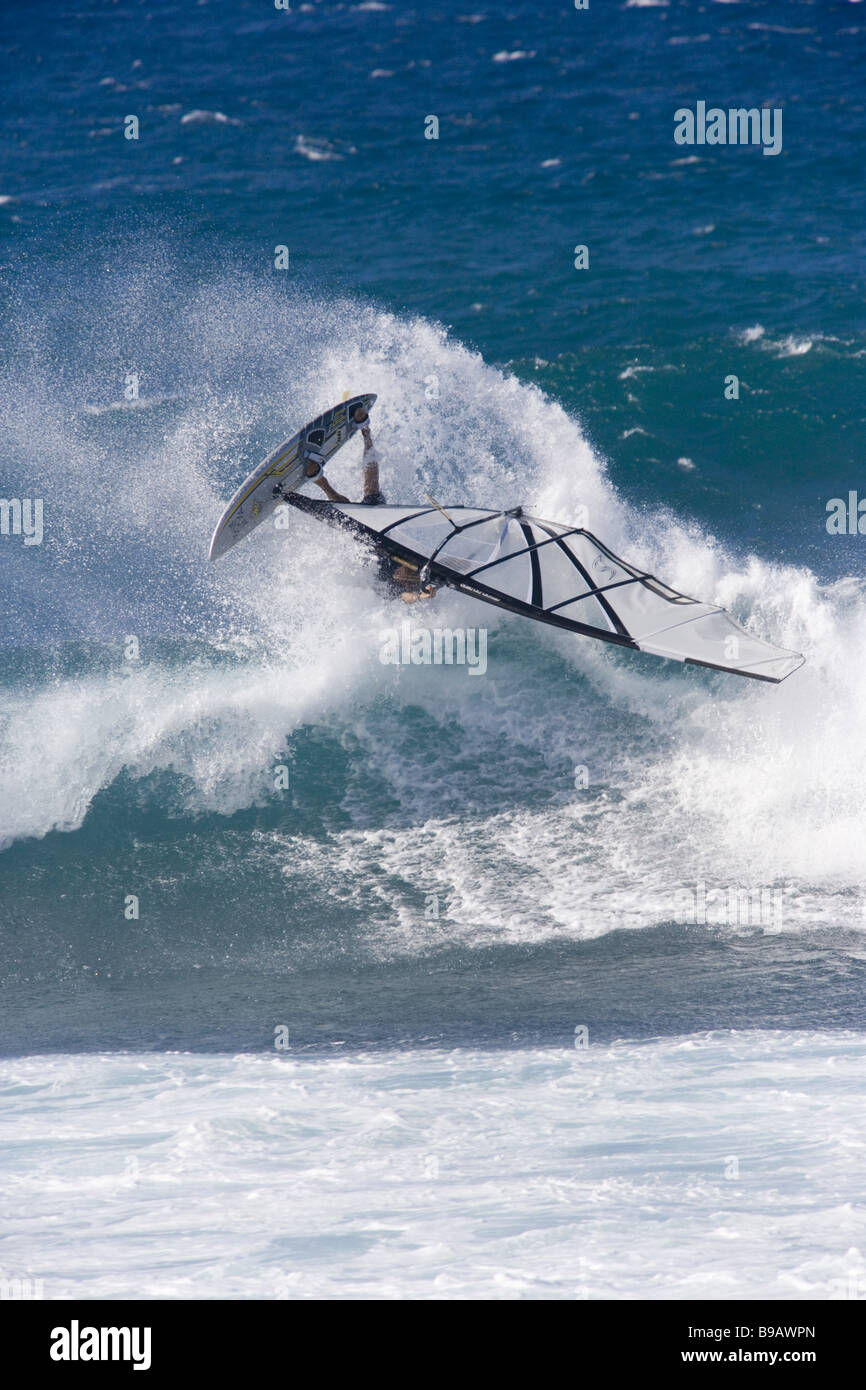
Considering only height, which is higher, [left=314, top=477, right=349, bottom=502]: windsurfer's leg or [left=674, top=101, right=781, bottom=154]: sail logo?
[left=674, top=101, right=781, bottom=154]: sail logo

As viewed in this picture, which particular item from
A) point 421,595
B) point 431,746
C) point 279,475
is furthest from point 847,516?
point 279,475

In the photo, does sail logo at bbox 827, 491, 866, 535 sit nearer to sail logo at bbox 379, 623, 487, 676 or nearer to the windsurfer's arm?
sail logo at bbox 379, 623, 487, 676

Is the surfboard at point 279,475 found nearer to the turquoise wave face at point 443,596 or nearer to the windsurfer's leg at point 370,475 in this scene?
the windsurfer's leg at point 370,475

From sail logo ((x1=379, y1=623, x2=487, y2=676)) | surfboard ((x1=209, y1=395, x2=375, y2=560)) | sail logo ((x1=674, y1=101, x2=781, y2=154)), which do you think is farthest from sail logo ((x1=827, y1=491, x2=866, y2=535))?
sail logo ((x1=674, y1=101, x2=781, y2=154))

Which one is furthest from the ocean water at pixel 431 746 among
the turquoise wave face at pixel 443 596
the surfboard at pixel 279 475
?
the surfboard at pixel 279 475

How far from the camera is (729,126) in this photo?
96.6ft

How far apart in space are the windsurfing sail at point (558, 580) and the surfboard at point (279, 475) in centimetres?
29

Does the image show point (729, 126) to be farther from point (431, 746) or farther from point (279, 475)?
point (431, 746)

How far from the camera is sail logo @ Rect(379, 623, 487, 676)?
16.2m

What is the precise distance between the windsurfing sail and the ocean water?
1.88m

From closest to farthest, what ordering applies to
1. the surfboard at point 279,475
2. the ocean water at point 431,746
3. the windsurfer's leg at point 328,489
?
1. the ocean water at point 431,746
2. the surfboard at point 279,475
3. the windsurfer's leg at point 328,489

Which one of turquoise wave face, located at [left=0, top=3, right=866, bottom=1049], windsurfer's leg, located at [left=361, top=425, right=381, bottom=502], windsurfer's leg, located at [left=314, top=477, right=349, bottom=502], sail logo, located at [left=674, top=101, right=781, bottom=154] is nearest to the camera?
turquoise wave face, located at [left=0, top=3, right=866, bottom=1049]

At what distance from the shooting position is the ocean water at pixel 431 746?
10.0 metres

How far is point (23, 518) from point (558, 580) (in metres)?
9.72
